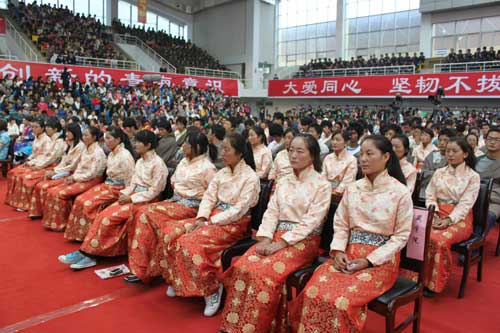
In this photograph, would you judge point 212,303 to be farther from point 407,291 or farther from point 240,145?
point 407,291

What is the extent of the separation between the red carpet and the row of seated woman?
0.41 ft

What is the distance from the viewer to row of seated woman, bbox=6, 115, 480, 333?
6.81 feet

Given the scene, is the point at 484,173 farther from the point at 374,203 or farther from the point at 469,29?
the point at 469,29

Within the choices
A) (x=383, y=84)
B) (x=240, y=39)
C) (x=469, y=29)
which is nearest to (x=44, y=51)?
(x=240, y=39)

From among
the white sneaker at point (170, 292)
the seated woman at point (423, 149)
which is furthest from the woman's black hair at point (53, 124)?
the seated woman at point (423, 149)

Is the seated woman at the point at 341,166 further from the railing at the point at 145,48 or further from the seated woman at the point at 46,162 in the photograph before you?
the railing at the point at 145,48

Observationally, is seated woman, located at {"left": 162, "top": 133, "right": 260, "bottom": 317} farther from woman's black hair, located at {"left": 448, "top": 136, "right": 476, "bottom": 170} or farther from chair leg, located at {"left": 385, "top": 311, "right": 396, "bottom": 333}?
woman's black hair, located at {"left": 448, "top": 136, "right": 476, "bottom": 170}

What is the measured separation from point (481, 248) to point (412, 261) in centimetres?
115

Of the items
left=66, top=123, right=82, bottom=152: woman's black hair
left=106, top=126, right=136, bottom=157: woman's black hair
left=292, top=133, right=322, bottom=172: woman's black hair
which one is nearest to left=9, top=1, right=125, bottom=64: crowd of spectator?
left=66, top=123, right=82, bottom=152: woman's black hair

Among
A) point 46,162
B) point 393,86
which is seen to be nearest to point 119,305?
point 46,162

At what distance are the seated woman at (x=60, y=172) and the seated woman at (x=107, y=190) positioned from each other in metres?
0.77

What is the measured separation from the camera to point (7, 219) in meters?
4.57

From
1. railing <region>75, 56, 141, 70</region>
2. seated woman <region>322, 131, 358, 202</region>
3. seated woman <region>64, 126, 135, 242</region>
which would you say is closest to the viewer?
seated woman <region>64, 126, 135, 242</region>

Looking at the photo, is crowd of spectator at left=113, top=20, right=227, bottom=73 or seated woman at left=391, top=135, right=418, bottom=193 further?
crowd of spectator at left=113, top=20, right=227, bottom=73
